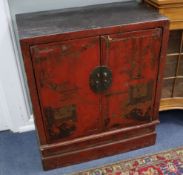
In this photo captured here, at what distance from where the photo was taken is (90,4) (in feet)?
5.18

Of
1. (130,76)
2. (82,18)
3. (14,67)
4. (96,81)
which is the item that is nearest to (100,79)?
(96,81)

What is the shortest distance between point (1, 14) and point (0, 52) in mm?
216

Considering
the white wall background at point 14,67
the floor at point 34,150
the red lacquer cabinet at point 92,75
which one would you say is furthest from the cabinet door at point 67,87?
the white wall background at point 14,67

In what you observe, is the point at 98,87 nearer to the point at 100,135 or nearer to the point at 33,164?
the point at 100,135

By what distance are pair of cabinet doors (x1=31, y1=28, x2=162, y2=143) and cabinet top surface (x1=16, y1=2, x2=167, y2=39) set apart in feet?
0.19

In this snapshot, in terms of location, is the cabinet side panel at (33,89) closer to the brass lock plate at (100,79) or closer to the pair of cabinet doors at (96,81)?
the pair of cabinet doors at (96,81)

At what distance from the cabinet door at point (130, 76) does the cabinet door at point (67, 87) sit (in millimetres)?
67

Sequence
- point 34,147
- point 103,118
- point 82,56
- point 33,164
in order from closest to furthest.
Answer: point 82,56 < point 103,118 < point 33,164 < point 34,147

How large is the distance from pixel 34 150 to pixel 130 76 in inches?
31.1

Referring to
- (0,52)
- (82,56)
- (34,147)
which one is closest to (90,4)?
(82,56)

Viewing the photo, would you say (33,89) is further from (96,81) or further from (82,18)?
(82,18)

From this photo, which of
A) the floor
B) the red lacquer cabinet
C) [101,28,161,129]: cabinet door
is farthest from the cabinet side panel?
[101,28,161,129]: cabinet door

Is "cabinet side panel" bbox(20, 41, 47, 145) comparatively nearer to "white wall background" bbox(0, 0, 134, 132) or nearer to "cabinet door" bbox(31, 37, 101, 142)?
"cabinet door" bbox(31, 37, 101, 142)

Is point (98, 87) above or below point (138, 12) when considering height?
below
